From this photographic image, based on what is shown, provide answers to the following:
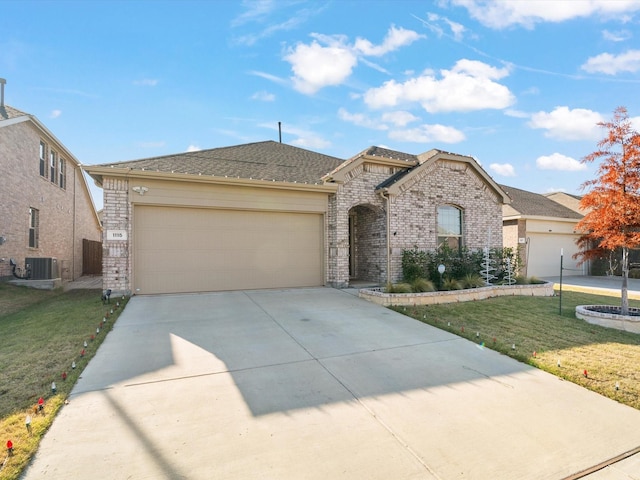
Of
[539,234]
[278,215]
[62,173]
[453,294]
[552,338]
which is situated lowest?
[552,338]

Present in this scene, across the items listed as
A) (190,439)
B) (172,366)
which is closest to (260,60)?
(172,366)

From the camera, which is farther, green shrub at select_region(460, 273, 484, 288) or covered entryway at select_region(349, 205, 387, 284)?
covered entryway at select_region(349, 205, 387, 284)

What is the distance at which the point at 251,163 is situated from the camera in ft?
37.8

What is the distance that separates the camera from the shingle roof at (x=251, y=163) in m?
9.78

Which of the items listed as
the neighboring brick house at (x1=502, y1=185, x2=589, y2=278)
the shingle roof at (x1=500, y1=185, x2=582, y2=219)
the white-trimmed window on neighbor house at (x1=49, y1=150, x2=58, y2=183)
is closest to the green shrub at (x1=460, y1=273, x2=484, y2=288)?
the neighboring brick house at (x1=502, y1=185, x2=589, y2=278)

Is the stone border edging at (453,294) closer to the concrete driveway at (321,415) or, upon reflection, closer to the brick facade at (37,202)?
the concrete driveway at (321,415)

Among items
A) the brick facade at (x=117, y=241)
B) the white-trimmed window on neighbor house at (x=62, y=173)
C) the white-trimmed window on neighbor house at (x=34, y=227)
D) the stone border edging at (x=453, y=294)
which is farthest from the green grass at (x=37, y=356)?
the white-trimmed window on neighbor house at (x=62, y=173)

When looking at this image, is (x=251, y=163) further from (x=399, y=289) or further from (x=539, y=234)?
(x=539, y=234)

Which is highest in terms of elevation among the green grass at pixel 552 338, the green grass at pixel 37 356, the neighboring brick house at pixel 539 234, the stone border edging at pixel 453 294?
the neighboring brick house at pixel 539 234

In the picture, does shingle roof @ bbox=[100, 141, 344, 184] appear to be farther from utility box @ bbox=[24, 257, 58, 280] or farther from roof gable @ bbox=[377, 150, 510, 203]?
utility box @ bbox=[24, 257, 58, 280]

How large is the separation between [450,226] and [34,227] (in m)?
16.8

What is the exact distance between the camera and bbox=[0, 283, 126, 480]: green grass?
114 inches

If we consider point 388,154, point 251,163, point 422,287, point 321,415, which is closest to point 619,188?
point 422,287

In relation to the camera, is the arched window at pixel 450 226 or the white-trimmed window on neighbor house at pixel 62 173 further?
the white-trimmed window on neighbor house at pixel 62 173
